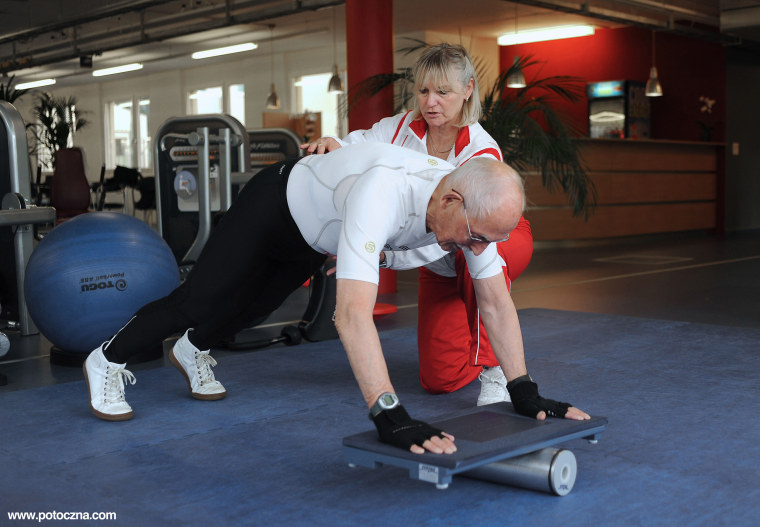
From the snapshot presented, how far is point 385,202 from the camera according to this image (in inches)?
69.3

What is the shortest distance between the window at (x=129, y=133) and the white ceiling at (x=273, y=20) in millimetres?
2825

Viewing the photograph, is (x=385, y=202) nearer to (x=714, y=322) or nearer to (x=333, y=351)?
(x=333, y=351)

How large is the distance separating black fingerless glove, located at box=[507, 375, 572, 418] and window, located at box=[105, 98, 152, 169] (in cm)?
1621

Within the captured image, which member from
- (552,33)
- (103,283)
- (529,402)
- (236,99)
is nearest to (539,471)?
(529,402)

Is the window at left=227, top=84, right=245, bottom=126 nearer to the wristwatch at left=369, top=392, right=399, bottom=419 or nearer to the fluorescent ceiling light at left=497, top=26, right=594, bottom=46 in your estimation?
the fluorescent ceiling light at left=497, top=26, right=594, bottom=46

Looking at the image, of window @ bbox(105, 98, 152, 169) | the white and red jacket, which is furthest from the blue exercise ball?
window @ bbox(105, 98, 152, 169)

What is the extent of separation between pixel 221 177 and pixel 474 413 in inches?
105

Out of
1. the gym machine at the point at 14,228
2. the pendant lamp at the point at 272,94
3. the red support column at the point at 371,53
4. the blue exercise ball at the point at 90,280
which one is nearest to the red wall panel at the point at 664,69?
the pendant lamp at the point at 272,94

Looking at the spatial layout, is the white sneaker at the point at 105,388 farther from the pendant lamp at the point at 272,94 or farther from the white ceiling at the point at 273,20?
the pendant lamp at the point at 272,94

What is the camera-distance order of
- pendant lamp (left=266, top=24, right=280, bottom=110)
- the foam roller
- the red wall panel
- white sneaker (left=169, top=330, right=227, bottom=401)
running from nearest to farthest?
the foam roller
white sneaker (left=169, top=330, right=227, bottom=401)
the red wall panel
pendant lamp (left=266, top=24, right=280, bottom=110)

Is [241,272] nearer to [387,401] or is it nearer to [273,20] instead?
[387,401]

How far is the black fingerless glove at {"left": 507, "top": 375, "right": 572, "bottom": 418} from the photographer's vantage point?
1.91 metres

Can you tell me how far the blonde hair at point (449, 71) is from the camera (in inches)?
101

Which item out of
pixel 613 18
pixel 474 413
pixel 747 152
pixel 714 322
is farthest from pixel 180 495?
pixel 747 152
